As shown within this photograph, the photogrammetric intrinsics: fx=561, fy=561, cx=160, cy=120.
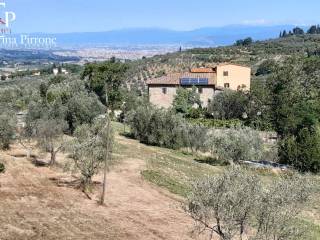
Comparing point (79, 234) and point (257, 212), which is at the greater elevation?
point (257, 212)

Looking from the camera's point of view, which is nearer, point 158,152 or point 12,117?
point 12,117

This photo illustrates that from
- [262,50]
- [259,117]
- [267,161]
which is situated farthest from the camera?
[262,50]

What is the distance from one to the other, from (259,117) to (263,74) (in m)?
52.6

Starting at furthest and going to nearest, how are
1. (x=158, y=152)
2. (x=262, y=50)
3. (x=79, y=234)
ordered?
(x=262, y=50), (x=158, y=152), (x=79, y=234)

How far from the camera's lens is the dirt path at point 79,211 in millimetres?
22812

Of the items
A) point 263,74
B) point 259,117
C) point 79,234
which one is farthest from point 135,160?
point 263,74

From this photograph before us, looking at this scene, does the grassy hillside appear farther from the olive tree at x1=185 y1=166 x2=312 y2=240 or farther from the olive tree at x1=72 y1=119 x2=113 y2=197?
the olive tree at x1=185 y1=166 x2=312 y2=240

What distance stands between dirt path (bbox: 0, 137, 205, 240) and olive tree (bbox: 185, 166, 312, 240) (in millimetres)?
6647

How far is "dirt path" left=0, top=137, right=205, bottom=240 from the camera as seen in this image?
22.8 meters

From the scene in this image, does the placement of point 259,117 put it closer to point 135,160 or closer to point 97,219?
point 135,160

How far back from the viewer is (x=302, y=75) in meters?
91.4

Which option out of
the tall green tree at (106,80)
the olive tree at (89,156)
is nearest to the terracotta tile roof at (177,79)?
the tall green tree at (106,80)

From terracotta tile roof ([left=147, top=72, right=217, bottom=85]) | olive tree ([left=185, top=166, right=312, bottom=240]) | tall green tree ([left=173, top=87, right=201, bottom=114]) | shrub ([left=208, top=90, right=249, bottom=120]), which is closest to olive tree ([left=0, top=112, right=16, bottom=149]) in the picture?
olive tree ([left=185, top=166, right=312, bottom=240])

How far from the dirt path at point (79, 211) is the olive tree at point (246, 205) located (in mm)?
6647
